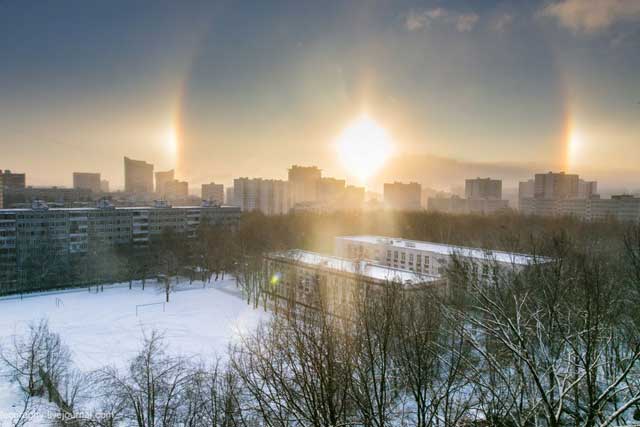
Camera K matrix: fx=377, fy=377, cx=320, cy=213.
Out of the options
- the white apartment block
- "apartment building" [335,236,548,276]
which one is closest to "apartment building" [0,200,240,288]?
"apartment building" [335,236,548,276]

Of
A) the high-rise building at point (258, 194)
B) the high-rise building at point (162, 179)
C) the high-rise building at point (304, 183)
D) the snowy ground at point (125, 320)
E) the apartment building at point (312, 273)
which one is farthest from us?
the high-rise building at point (162, 179)

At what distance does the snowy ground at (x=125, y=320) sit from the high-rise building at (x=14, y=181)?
36362mm

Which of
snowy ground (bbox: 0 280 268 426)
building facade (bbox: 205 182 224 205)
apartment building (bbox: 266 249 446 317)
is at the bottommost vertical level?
snowy ground (bbox: 0 280 268 426)

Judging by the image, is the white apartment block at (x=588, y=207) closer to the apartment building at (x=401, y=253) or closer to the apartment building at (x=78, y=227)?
the apartment building at (x=401, y=253)

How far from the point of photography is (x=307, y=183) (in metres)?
61.8

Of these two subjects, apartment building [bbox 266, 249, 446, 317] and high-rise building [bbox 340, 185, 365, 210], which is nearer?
apartment building [bbox 266, 249, 446, 317]

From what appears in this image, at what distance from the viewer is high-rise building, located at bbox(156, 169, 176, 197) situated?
207 ft

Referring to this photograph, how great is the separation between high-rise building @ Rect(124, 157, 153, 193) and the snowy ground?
4390 cm

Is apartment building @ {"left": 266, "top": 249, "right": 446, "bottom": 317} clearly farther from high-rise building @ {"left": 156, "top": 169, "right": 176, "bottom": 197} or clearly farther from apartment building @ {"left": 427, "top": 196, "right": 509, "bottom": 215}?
high-rise building @ {"left": 156, "top": 169, "right": 176, "bottom": 197}

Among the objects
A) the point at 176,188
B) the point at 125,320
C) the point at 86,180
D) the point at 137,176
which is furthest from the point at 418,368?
the point at 86,180

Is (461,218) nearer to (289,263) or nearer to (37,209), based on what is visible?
(289,263)

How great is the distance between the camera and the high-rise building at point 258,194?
54.4 m

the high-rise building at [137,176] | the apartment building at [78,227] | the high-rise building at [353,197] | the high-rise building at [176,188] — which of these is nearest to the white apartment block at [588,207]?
the high-rise building at [353,197]

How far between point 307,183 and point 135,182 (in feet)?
92.8
